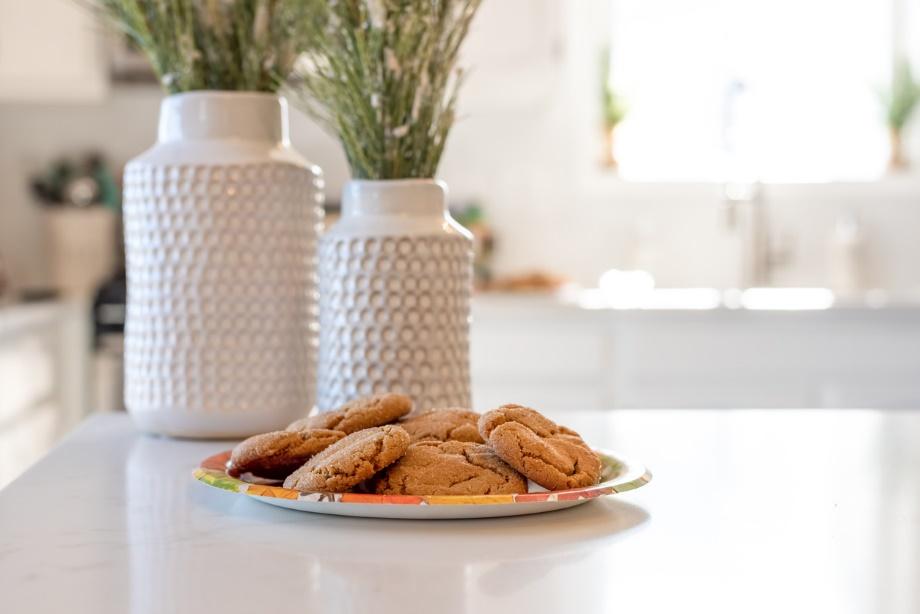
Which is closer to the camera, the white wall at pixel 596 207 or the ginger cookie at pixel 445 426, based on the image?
the ginger cookie at pixel 445 426

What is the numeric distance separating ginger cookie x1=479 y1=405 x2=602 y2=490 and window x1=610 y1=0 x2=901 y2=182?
124 inches

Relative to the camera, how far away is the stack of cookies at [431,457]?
2.20 feet

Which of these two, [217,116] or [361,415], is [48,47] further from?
[361,415]

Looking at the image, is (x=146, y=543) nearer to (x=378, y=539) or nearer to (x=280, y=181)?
(x=378, y=539)

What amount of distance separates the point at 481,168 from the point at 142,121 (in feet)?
3.45

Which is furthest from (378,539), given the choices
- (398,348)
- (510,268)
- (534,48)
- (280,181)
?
(510,268)

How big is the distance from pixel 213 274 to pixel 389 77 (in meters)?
0.24

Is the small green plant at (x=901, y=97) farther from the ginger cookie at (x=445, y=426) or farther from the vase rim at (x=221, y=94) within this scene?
the ginger cookie at (x=445, y=426)

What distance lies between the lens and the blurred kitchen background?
2.82 m

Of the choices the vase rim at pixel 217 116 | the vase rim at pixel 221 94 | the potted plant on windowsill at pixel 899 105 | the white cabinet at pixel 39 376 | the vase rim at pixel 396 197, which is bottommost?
the white cabinet at pixel 39 376

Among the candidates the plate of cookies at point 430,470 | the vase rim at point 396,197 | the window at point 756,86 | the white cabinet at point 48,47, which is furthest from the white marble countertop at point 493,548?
the window at point 756,86

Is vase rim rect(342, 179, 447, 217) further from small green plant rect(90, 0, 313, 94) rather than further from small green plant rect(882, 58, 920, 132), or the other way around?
small green plant rect(882, 58, 920, 132)

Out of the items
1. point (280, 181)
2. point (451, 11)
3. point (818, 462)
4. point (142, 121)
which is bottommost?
point (818, 462)

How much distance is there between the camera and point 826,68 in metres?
3.82
